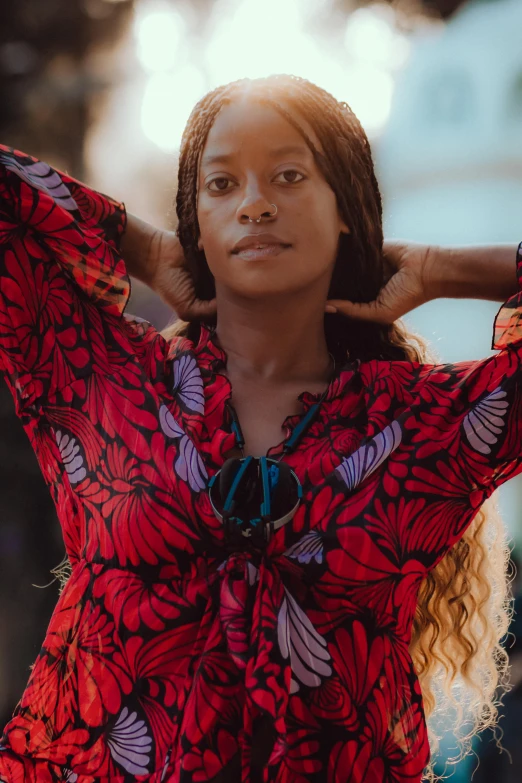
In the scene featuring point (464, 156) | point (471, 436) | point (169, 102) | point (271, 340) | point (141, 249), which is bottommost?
point (471, 436)

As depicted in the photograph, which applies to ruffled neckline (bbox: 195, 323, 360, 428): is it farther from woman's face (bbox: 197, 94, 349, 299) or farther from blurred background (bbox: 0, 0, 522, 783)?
blurred background (bbox: 0, 0, 522, 783)

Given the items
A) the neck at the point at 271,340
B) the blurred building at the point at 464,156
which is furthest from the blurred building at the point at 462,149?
the neck at the point at 271,340

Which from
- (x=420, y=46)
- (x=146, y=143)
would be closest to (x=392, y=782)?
(x=146, y=143)

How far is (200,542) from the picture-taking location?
2.74 ft

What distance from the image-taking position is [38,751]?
0.82 meters

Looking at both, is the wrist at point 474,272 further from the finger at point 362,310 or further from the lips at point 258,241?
the lips at point 258,241

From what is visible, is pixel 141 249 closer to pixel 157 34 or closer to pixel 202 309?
pixel 202 309

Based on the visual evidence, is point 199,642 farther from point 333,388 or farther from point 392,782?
point 333,388

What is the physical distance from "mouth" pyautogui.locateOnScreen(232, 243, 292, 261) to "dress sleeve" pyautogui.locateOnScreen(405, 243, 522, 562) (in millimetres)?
260

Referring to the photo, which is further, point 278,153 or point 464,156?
point 464,156

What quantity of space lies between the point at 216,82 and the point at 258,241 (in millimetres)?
520

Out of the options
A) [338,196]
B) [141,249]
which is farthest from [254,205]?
[141,249]

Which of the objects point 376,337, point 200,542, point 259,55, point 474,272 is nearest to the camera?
point 200,542

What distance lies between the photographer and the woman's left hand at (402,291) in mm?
1086
